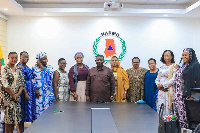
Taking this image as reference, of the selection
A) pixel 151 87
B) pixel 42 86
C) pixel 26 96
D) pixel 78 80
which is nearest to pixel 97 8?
pixel 78 80

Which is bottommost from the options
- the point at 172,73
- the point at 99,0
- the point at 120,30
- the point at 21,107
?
the point at 21,107

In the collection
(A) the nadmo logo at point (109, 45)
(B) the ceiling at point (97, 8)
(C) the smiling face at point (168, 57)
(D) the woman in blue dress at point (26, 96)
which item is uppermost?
(B) the ceiling at point (97, 8)

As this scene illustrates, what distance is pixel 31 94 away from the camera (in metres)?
5.12

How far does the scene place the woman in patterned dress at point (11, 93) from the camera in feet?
14.7

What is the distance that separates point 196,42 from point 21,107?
17.2 feet

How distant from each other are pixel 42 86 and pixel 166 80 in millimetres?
2306

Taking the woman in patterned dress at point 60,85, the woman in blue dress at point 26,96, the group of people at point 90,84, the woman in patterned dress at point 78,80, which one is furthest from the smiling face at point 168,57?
the woman in blue dress at point 26,96

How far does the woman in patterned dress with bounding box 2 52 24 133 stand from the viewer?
4470 millimetres

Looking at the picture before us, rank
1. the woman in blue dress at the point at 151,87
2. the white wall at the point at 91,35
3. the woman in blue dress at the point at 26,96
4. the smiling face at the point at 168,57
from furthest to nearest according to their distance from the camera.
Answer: the white wall at the point at 91,35 < the woman in blue dress at the point at 151,87 < the smiling face at the point at 168,57 < the woman in blue dress at the point at 26,96

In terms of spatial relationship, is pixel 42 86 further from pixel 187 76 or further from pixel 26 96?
pixel 187 76

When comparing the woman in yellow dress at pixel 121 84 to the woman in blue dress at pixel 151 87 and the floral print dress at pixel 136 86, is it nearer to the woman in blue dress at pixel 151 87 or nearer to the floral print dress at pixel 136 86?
the floral print dress at pixel 136 86

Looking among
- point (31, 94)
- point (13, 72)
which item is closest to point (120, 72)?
point (31, 94)

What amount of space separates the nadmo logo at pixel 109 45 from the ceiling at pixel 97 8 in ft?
2.04

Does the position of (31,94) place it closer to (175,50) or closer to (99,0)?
(99,0)
